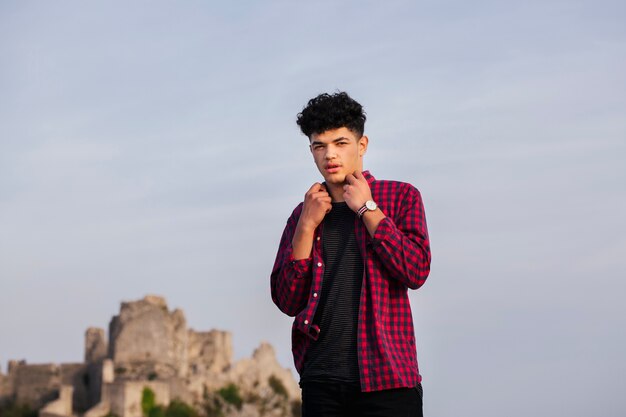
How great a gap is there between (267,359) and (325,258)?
58637mm

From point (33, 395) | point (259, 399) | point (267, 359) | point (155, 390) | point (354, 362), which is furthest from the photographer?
point (267, 359)

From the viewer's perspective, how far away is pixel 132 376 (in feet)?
175

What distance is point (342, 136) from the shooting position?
628 cm

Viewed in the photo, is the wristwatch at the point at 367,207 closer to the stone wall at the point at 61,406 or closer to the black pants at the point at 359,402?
the black pants at the point at 359,402

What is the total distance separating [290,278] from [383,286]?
467 millimetres

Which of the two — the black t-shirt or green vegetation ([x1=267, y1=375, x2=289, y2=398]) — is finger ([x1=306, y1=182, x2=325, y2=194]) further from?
green vegetation ([x1=267, y1=375, x2=289, y2=398])

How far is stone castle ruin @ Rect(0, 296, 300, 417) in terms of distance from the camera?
164ft

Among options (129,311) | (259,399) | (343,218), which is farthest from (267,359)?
(343,218)

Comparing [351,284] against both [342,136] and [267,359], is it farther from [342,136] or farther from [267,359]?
[267,359]

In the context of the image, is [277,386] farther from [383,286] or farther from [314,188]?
[383,286]

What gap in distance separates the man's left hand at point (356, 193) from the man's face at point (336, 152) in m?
0.08

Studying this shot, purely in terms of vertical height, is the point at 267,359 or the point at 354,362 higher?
the point at 267,359

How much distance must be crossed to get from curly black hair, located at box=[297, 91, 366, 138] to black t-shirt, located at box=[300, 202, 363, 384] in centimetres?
43

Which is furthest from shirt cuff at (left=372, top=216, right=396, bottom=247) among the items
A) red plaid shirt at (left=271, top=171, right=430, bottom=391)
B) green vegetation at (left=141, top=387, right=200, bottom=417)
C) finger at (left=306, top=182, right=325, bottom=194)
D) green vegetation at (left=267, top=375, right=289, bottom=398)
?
green vegetation at (left=267, top=375, right=289, bottom=398)
